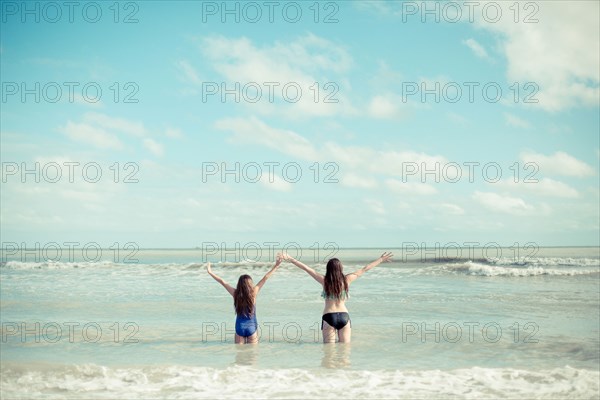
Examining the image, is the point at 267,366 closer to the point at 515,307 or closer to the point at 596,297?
the point at 515,307

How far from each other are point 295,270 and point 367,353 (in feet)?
67.2

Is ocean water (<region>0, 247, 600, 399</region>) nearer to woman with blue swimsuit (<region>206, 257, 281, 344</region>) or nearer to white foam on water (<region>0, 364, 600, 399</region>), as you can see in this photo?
white foam on water (<region>0, 364, 600, 399</region>)

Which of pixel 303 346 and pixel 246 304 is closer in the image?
pixel 246 304

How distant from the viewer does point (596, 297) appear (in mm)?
15984

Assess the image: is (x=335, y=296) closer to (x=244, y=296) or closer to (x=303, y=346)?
(x=303, y=346)

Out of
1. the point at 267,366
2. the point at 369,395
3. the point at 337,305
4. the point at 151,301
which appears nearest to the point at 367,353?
the point at 337,305

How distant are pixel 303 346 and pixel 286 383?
263cm

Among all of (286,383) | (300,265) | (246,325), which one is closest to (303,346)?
(246,325)

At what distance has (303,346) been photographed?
9.35 m

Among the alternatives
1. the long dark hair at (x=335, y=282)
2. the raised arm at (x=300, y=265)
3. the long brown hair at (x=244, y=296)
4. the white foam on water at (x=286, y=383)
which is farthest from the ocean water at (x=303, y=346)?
the raised arm at (x=300, y=265)

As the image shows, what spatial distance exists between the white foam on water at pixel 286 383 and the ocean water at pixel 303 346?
3cm

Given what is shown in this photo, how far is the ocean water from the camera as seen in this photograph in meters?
6.62

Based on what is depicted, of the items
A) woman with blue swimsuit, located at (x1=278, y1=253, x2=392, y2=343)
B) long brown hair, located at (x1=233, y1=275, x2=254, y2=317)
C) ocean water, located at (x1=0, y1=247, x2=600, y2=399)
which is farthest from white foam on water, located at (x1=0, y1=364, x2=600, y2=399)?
woman with blue swimsuit, located at (x1=278, y1=253, x2=392, y2=343)

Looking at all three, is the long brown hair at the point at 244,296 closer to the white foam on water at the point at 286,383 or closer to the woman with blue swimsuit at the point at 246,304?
the woman with blue swimsuit at the point at 246,304
